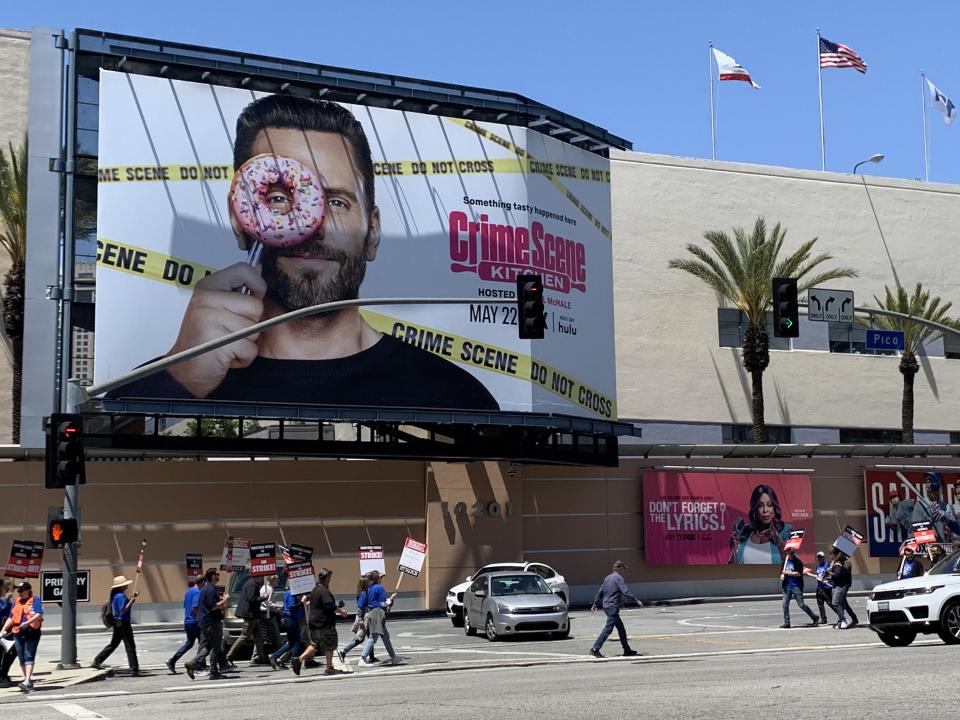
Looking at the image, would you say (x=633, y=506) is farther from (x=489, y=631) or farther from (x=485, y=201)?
(x=489, y=631)

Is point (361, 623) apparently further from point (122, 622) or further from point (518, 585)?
point (518, 585)

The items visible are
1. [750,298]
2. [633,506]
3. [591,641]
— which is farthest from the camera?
[750,298]

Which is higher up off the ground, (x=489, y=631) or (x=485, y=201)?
(x=485, y=201)

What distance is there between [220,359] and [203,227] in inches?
142

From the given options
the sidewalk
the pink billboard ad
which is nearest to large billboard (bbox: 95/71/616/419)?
the pink billboard ad

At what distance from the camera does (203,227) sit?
36312mm

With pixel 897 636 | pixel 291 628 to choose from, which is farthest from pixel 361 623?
pixel 897 636

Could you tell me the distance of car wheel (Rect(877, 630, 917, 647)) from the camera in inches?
886

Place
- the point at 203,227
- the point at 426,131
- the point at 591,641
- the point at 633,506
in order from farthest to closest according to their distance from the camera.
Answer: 1. the point at 633,506
2. the point at 426,131
3. the point at 203,227
4. the point at 591,641

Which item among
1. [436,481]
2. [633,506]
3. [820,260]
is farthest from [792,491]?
[436,481]

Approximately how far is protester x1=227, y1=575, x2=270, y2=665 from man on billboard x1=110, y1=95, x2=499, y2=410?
40.2 ft

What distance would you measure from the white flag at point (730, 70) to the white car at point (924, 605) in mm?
34355

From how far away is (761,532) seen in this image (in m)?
45.6

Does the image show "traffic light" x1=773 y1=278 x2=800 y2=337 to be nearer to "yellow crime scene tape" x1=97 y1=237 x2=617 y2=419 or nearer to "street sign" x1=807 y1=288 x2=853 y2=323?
"street sign" x1=807 y1=288 x2=853 y2=323
